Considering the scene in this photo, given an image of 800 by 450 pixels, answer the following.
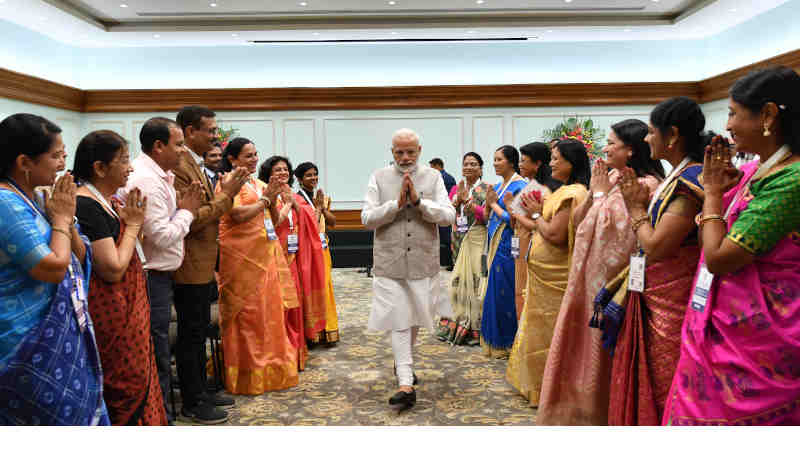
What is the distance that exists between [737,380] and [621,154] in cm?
108

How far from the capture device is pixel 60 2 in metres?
7.01

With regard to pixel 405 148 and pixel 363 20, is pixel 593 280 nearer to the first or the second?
pixel 405 148

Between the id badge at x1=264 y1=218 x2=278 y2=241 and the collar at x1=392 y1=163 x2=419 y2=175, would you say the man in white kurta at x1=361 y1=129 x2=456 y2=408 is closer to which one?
the collar at x1=392 y1=163 x2=419 y2=175

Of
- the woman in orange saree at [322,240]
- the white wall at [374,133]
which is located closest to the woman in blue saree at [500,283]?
the woman in orange saree at [322,240]

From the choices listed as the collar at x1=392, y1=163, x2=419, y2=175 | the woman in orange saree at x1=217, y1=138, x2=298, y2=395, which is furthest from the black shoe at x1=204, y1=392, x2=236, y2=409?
the collar at x1=392, y1=163, x2=419, y2=175

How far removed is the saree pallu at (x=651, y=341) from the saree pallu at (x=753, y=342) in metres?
0.34

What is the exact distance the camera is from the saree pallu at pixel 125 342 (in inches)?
71.3

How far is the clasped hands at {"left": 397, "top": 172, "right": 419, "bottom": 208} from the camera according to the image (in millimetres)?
2830

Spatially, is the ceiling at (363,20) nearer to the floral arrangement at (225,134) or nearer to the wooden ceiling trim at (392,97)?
the wooden ceiling trim at (392,97)

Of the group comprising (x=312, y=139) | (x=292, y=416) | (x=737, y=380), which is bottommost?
(x=292, y=416)

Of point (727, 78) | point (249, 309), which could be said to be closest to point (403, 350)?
point (249, 309)
